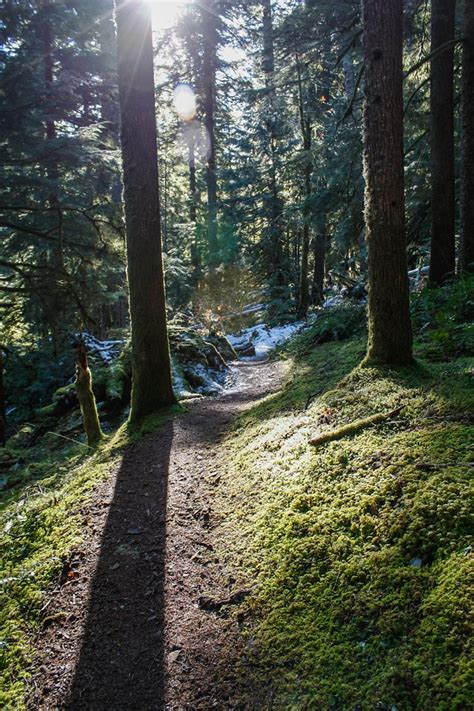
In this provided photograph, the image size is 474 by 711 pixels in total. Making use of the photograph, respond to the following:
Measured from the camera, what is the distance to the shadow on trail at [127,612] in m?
2.38

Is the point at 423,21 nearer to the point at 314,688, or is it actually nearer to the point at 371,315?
the point at 371,315

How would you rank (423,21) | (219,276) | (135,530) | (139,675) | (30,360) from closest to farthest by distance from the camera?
1. (139,675)
2. (135,530)
3. (423,21)
4. (30,360)
5. (219,276)

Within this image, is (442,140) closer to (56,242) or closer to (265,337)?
(56,242)

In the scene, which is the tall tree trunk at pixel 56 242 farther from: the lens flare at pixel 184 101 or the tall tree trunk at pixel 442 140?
the lens flare at pixel 184 101

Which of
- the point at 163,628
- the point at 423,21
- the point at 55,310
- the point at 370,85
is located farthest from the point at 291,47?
the point at 163,628

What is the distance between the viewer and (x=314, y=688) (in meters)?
1.97

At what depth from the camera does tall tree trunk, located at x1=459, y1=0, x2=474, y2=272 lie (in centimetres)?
793

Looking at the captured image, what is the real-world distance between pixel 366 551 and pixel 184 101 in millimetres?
26836

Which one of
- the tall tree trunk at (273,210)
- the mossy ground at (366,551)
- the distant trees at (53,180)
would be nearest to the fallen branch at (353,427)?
the mossy ground at (366,551)

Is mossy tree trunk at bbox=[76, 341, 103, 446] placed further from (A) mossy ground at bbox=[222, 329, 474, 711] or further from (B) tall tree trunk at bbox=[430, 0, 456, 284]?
(B) tall tree trunk at bbox=[430, 0, 456, 284]

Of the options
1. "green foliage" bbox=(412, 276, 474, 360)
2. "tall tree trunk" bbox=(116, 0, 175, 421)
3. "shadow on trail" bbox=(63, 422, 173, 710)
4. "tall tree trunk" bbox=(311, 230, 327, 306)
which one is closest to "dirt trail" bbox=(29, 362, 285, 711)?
"shadow on trail" bbox=(63, 422, 173, 710)

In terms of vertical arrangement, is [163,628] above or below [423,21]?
below

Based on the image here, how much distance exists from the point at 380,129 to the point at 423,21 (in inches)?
308

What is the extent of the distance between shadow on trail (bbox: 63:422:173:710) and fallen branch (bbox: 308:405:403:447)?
1.59 m
